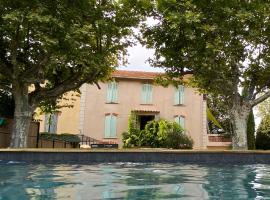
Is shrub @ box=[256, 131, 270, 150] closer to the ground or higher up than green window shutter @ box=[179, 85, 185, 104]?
closer to the ground

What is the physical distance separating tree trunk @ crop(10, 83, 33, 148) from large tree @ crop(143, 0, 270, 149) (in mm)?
6878

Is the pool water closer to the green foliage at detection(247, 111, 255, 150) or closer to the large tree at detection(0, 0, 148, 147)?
the large tree at detection(0, 0, 148, 147)

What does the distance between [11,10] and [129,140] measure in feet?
53.9

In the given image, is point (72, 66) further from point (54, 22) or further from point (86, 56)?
point (54, 22)

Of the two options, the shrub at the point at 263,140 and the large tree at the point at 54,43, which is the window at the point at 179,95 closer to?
the shrub at the point at 263,140

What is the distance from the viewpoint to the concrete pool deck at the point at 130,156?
491 inches

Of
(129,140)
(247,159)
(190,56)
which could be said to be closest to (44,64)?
(190,56)

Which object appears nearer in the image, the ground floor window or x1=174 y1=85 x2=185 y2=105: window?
the ground floor window

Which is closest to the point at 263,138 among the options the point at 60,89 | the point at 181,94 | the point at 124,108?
the point at 181,94

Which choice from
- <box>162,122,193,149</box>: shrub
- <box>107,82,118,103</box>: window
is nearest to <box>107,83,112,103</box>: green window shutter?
<box>107,82,118,103</box>: window

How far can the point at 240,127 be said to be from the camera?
18172 mm

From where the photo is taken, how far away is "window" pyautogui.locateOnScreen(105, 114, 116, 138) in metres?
31.1

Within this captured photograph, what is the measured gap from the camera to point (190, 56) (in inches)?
711

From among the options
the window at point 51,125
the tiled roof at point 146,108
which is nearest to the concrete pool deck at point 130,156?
the tiled roof at point 146,108
